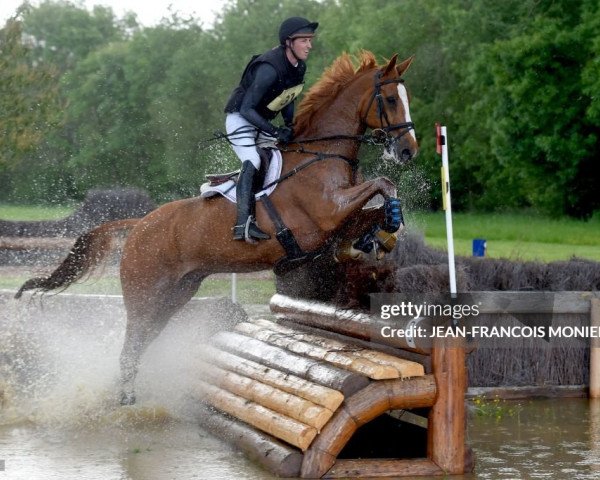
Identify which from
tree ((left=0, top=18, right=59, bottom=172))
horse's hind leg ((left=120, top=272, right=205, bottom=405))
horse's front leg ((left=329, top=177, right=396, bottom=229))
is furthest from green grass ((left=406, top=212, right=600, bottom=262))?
horse's front leg ((left=329, top=177, right=396, bottom=229))

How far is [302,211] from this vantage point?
6.88 m

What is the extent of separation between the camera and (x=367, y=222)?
6844 mm

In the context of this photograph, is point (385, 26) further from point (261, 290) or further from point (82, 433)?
point (82, 433)

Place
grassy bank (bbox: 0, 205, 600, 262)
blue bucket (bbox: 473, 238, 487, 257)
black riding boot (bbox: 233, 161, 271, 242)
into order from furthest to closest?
1. grassy bank (bbox: 0, 205, 600, 262)
2. blue bucket (bbox: 473, 238, 487, 257)
3. black riding boot (bbox: 233, 161, 271, 242)

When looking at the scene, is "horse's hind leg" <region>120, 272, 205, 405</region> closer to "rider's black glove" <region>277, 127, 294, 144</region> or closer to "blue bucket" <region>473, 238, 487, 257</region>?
"rider's black glove" <region>277, 127, 294, 144</region>

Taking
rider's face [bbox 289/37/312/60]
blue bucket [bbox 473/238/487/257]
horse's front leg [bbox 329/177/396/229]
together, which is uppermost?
rider's face [bbox 289/37/312/60]

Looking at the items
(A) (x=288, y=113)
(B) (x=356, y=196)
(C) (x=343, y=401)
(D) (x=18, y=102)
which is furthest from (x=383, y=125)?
(D) (x=18, y=102)

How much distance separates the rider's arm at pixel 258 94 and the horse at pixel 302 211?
302mm

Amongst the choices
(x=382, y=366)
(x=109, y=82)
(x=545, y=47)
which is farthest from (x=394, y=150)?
(x=109, y=82)

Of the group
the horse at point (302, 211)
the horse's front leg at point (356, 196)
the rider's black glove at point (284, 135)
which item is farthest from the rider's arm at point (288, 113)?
the horse's front leg at point (356, 196)

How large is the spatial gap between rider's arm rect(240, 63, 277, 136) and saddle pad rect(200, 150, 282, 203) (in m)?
0.19

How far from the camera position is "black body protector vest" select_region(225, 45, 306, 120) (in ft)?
22.3

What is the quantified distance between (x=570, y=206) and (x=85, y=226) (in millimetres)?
19377

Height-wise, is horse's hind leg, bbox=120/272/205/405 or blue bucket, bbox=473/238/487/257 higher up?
blue bucket, bbox=473/238/487/257
